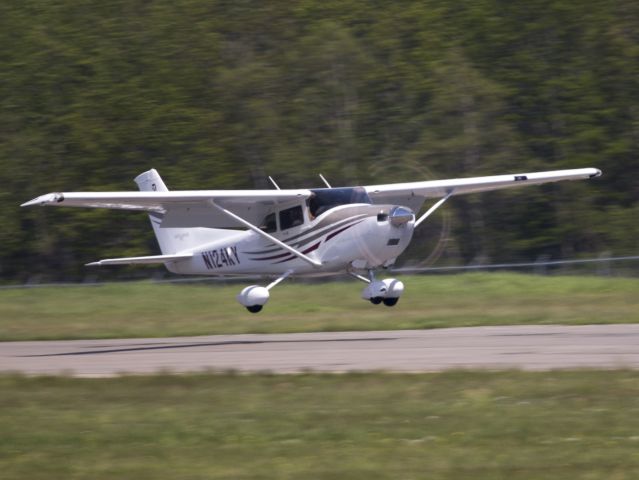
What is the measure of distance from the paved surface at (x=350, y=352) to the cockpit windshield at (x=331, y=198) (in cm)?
243

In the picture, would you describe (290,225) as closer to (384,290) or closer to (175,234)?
(384,290)

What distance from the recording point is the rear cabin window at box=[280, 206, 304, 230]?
65.5ft

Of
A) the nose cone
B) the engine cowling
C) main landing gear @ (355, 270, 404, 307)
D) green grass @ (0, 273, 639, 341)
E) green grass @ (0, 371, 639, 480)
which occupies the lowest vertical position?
green grass @ (0, 273, 639, 341)

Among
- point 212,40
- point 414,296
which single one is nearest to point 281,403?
point 414,296

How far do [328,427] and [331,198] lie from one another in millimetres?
10793

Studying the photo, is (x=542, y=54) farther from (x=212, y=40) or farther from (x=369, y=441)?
(x=369, y=441)

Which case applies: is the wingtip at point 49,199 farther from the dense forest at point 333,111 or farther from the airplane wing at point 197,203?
the dense forest at point 333,111

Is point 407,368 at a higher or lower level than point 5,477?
lower

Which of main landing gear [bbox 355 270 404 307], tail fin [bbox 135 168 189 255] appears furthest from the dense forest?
main landing gear [bbox 355 270 404 307]

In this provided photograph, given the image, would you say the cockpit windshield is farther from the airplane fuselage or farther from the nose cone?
the nose cone

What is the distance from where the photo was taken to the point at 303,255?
777 inches

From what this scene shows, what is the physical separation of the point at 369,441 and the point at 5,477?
2734mm

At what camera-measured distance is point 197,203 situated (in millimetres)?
19547

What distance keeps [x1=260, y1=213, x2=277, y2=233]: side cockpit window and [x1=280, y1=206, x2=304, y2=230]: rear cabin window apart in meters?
0.20
